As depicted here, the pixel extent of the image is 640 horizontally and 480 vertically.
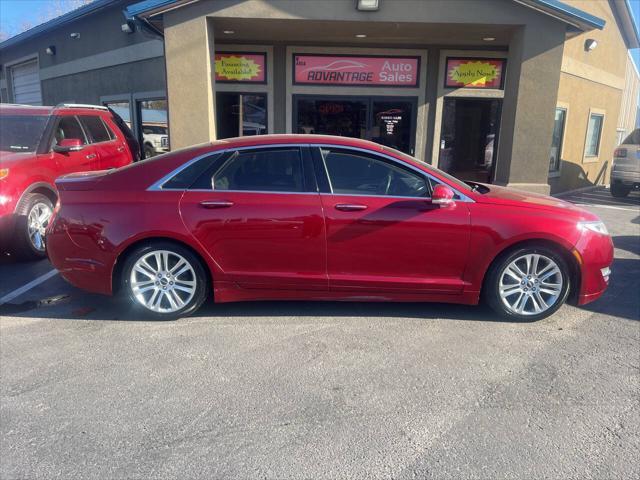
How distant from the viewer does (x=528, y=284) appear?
4363mm

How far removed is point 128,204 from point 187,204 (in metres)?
0.52

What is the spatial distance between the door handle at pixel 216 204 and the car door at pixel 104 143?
4190mm

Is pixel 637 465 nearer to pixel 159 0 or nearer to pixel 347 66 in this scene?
pixel 159 0

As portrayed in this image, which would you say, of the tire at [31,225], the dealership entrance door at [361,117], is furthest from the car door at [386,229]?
the dealership entrance door at [361,117]

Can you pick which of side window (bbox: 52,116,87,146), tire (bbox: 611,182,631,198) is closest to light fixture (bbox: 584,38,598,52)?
tire (bbox: 611,182,631,198)

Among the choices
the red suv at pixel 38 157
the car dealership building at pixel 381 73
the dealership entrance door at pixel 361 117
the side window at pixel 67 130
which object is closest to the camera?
the red suv at pixel 38 157

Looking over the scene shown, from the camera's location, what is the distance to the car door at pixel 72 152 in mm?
6803

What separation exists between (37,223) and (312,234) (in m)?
4.12

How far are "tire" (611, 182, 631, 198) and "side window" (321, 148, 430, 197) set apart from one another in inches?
449

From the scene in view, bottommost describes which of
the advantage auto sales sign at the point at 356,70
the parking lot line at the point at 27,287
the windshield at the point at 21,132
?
the parking lot line at the point at 27,287

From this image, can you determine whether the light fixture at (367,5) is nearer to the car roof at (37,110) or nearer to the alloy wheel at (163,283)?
the car roof at (37,110)

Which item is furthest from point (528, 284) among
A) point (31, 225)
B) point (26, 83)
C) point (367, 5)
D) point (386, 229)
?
point (26, 83)

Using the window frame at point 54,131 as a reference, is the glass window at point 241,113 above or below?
above

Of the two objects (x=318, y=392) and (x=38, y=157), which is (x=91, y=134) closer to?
(x=38, y=157)
